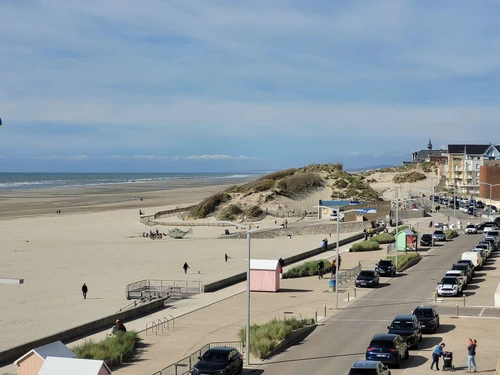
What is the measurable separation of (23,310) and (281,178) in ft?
248

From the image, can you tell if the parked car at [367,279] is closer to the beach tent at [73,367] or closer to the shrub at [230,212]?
the beach tent at [73,367]

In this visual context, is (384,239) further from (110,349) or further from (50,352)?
(50,352)

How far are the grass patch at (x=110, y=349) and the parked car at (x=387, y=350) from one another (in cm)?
843

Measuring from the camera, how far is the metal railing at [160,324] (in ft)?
95.8

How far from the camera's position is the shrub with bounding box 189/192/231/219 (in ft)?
310

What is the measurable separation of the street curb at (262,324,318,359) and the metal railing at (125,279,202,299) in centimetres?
1141

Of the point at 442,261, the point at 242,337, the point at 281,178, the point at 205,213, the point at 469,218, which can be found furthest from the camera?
the point at 281,178

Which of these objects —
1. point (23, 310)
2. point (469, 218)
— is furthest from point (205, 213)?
point (23, 310)

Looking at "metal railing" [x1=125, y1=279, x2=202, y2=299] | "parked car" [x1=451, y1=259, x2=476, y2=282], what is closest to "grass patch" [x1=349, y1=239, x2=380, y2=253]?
"parked car" [x1=451, y1=259, x2=476, y2=282]

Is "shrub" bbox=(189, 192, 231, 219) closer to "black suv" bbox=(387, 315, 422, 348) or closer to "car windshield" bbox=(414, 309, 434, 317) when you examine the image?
"car windshield" bbox=(414, 309, 434, 317)

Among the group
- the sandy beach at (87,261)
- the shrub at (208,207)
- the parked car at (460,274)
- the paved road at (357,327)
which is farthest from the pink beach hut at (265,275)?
the shrub at (208,207)

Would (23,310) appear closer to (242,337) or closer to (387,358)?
(242,337)

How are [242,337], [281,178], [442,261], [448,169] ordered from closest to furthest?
[242,337], [442,261], [281,178], [448,169]

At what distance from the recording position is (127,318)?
104 feet
